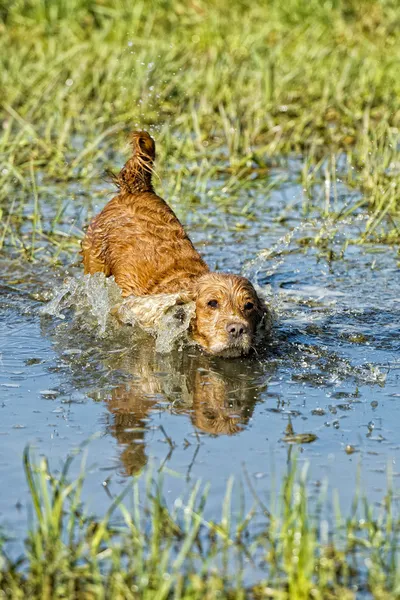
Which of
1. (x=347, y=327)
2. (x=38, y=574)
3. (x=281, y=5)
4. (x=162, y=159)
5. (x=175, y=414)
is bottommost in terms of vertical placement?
(x=38, y=574)

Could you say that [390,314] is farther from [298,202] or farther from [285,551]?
[285,551]

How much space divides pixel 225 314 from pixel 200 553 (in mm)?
2437

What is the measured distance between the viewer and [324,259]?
7543 millimetres

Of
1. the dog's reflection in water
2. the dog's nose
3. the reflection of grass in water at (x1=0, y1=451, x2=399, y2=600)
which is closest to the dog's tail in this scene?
the dog's reflection in water

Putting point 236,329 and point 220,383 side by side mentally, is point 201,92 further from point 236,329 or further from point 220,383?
point 220,383

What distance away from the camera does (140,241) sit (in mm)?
6434

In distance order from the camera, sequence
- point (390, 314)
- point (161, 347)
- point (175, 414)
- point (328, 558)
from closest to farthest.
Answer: point (328, 558), point (175, 414), point (161, 347), point (390, 314)

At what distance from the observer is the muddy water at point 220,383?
4.24 meters

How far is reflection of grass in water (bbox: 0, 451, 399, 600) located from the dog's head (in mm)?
1971

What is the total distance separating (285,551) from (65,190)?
19.8ft

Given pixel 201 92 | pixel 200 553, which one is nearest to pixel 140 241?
pixel 200 553

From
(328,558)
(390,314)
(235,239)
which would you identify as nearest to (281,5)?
(235,239)

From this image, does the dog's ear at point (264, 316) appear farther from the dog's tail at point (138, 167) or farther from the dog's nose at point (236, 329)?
the dog's tail at point (138, 167)

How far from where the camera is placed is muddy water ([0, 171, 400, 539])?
4.24m
